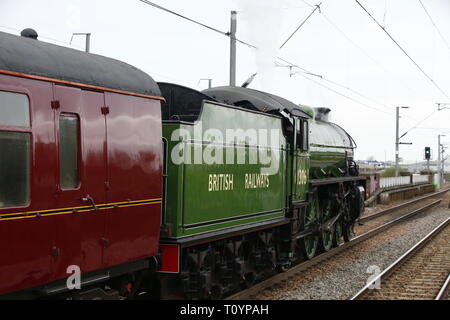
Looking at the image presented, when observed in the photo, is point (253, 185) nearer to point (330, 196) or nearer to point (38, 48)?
point (38, 48)

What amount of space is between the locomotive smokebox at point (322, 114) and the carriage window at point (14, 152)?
33.5 feet

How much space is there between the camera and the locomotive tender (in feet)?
14.8

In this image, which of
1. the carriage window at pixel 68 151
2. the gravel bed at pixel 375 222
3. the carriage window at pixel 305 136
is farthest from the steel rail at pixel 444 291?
the carriage window at pixel 68 151

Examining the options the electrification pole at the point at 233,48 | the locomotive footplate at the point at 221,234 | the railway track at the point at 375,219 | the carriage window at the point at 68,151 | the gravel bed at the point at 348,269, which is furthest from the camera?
the railway track at the point at 375,219

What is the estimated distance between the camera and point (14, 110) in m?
4.45

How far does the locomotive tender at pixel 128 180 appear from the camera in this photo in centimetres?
452

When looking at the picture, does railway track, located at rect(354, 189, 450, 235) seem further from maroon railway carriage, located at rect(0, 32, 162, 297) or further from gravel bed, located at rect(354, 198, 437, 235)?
maroon railway carriage, located at rect(0, 32, 162, 297)

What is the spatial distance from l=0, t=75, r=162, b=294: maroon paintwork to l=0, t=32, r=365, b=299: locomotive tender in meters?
0.01

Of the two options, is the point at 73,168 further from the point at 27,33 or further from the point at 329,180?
the point at 329,180

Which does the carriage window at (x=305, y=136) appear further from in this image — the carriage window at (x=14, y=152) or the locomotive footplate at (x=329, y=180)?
the carriage window at (x=14, y=152)

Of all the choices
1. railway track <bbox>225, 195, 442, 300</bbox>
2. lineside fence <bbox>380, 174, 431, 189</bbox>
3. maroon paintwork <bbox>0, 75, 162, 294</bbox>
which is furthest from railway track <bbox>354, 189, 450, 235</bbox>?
maroon paintwork <bbox>0, 75, 162, 294</bbox>

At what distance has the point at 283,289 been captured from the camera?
9500mm

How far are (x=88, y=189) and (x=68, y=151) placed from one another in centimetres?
41
